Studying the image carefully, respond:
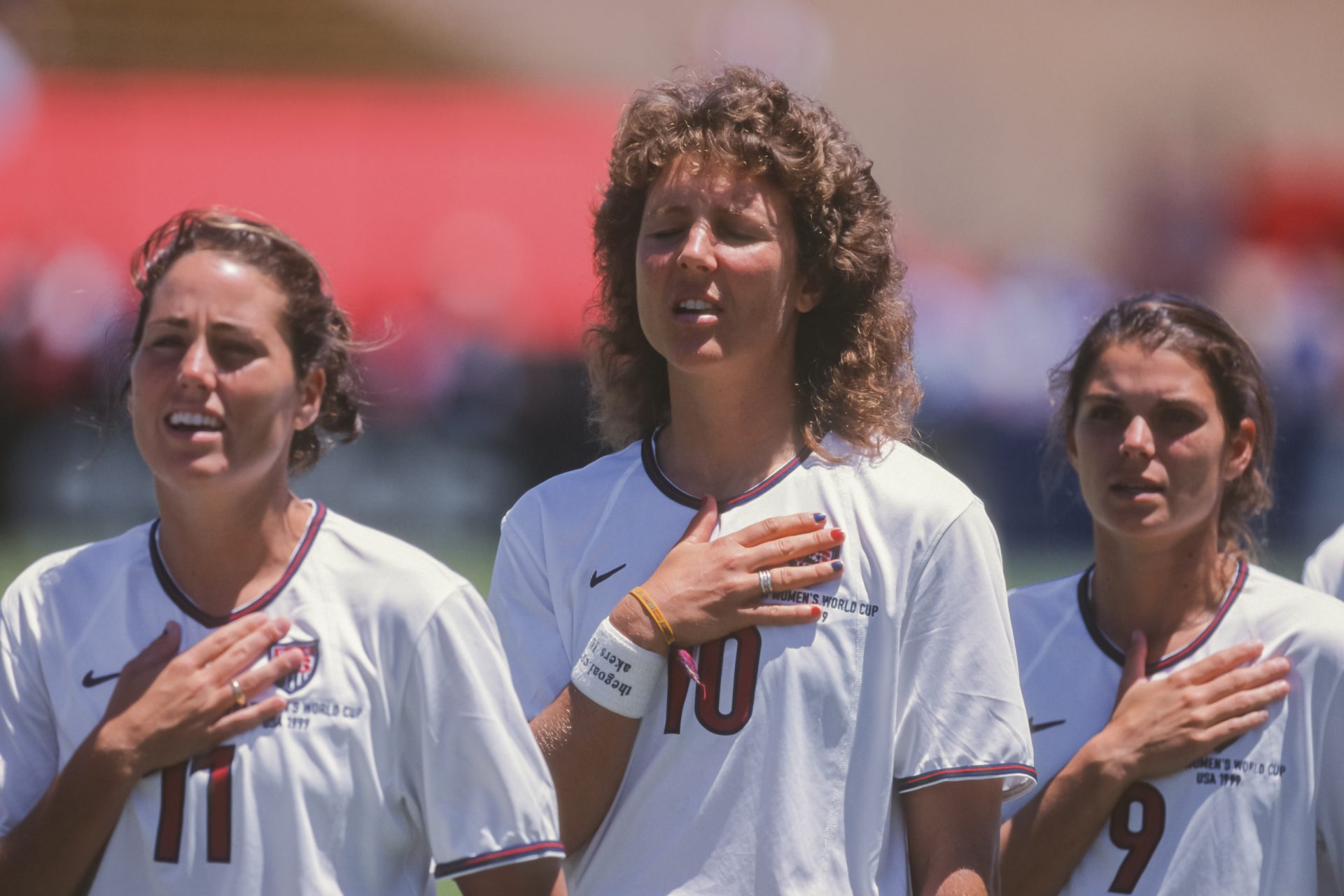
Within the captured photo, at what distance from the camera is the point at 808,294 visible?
317 centimetres

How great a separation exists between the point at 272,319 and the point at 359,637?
0.62 meters

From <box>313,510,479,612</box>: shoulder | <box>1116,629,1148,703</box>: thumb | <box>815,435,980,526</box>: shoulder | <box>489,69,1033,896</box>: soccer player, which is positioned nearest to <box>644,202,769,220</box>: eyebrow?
<box>489,69,1033,896</box>: soccer player

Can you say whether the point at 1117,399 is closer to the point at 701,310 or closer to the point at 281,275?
the point at 701,310

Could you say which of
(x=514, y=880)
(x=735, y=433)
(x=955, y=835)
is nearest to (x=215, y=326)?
(x=735, y=433)

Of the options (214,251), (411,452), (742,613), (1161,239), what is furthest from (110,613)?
(1161,239)

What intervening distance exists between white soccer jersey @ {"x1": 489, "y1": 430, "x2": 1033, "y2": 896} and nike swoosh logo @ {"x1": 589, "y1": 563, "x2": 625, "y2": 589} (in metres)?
0.24

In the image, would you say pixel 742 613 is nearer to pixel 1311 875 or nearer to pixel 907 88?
pixel 1311 875

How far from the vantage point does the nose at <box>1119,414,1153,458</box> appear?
3.40 m

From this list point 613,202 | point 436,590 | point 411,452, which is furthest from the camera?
point 411,452

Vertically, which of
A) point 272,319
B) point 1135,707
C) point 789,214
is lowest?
point 1135,707

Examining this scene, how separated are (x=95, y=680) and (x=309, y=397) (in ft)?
2.15

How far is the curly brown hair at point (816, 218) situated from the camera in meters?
3.07

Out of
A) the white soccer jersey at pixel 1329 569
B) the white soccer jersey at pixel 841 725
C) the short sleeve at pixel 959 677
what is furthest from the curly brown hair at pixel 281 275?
the white soccer jersey at pixel 1329 569

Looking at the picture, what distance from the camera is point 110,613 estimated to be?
9.19 feet
